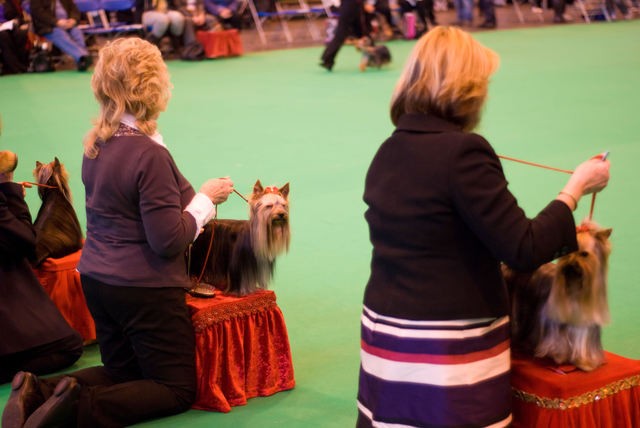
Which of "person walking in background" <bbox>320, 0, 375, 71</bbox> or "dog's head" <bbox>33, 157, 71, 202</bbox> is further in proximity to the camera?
"person walking in background" <bbox>320, 0, 375, 71</bbox>

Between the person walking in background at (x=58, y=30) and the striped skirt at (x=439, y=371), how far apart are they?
12750 millimetres

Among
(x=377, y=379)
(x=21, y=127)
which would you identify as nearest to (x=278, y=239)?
(x=377, y=379)

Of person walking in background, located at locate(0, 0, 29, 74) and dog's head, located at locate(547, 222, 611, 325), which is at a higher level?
dog's head, located at locate(547, 222, 611, 325)

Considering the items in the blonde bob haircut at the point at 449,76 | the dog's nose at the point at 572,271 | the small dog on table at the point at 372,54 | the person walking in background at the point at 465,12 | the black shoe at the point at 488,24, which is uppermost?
the blonde bob haircut at the point at 449,76

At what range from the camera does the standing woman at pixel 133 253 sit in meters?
3.25

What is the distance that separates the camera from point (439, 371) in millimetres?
2434

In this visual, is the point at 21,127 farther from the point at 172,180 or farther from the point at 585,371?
the point at 585,371

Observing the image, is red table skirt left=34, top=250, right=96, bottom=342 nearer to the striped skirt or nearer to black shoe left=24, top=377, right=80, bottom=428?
black shoe left=24, top=377, right=80, bottom=428

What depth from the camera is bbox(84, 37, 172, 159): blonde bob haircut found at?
3.25 meters

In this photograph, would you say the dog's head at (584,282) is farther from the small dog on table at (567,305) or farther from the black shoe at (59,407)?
the black shoe at (59,407)

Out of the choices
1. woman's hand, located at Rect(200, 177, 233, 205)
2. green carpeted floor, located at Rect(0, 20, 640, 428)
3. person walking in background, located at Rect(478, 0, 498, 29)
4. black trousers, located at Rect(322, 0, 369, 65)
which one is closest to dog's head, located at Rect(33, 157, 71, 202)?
green carpeted floor, located at Rect(0, 20, 640, 428)

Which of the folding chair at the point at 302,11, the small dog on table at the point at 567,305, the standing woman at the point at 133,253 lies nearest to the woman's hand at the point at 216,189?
the standing woman at the point at 133,253

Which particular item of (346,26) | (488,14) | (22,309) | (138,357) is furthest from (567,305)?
(488,14)

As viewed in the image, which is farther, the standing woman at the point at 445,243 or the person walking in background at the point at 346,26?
the person walking in background at the point at 346,26
